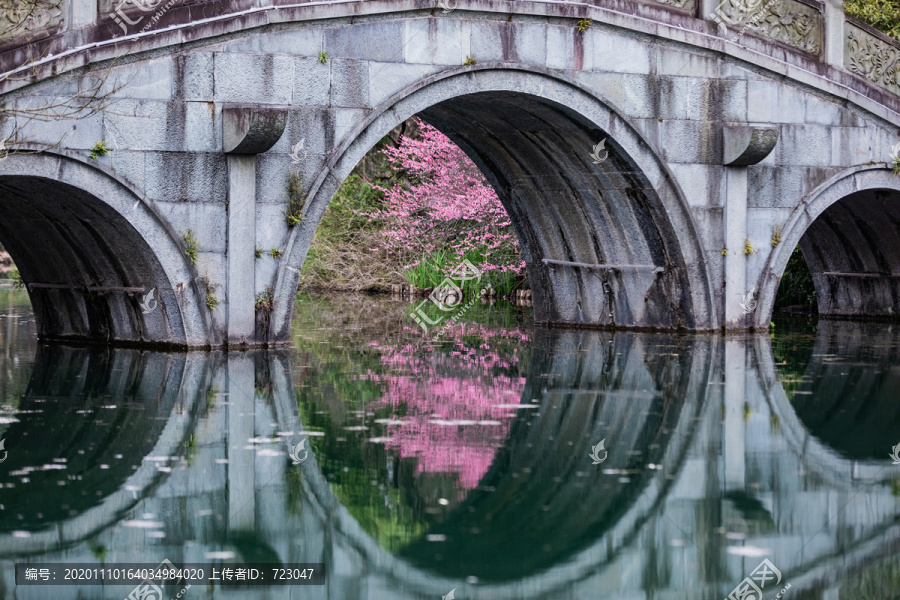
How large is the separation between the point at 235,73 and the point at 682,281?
4846 millimetres

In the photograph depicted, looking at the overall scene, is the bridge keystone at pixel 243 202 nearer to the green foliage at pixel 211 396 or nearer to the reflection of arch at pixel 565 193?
the reflection of arch at pixel 565 193

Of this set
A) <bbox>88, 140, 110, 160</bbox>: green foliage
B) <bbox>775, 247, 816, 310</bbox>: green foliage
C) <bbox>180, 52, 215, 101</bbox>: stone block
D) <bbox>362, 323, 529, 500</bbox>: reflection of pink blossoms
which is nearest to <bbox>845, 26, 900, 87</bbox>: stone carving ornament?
<bbox>362, 323, 529, 500</bbox>: reflection of pink blossoms

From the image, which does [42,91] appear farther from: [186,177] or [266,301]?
[266,301]

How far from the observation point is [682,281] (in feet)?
40.5

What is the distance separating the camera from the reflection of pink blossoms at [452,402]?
6188 millimetres

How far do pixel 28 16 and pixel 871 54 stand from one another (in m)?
8.16

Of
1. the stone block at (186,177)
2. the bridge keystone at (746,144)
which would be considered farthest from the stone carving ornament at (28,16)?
the bridge keystone at (746,144)

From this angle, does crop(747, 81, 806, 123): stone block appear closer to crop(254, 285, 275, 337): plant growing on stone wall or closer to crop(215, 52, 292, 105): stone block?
crop(215, 52, 292, 105): stone block

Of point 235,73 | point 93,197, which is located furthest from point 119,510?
point 235,73

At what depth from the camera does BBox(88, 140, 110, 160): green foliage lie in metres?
9.23

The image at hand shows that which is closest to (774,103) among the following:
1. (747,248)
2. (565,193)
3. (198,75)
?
(747,248)

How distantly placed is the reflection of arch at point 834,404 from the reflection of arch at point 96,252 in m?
4.38

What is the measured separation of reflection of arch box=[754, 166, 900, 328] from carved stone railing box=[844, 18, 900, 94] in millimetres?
925

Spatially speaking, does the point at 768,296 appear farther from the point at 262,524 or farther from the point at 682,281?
the point at 262,524
